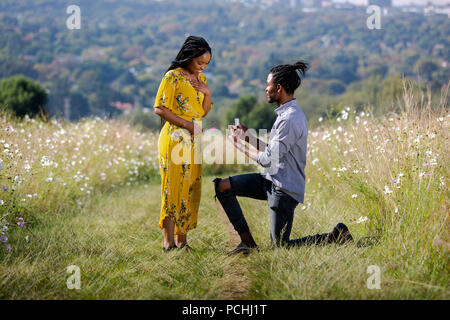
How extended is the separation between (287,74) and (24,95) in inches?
941

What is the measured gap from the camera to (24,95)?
936 inches

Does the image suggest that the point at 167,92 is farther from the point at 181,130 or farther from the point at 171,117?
the point at 181,130

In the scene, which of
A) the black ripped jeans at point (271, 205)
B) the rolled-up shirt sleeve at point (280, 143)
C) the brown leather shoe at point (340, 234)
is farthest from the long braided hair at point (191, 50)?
the brown leather shoe at point (340, 234)

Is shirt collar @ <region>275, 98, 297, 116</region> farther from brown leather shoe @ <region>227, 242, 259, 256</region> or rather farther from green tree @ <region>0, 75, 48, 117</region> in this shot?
green tree @ <region>0, 75, 48, 117</region>

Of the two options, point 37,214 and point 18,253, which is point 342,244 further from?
point 37,214

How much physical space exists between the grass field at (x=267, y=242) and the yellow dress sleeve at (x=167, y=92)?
132cm

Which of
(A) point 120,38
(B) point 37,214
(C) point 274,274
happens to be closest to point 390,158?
(C) point 274,274

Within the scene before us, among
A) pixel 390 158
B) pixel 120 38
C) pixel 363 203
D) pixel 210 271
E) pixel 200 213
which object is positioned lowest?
pixel 200 213

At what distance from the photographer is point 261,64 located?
243ft

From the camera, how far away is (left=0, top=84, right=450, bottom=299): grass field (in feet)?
8.84

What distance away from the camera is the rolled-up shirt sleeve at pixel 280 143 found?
3.33 meters

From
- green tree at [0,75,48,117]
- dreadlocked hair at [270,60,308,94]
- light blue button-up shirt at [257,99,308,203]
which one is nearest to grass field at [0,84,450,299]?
light blue button-up shirt at [257,99,308,203]

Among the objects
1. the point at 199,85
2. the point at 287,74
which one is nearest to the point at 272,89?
the point at 287,74
